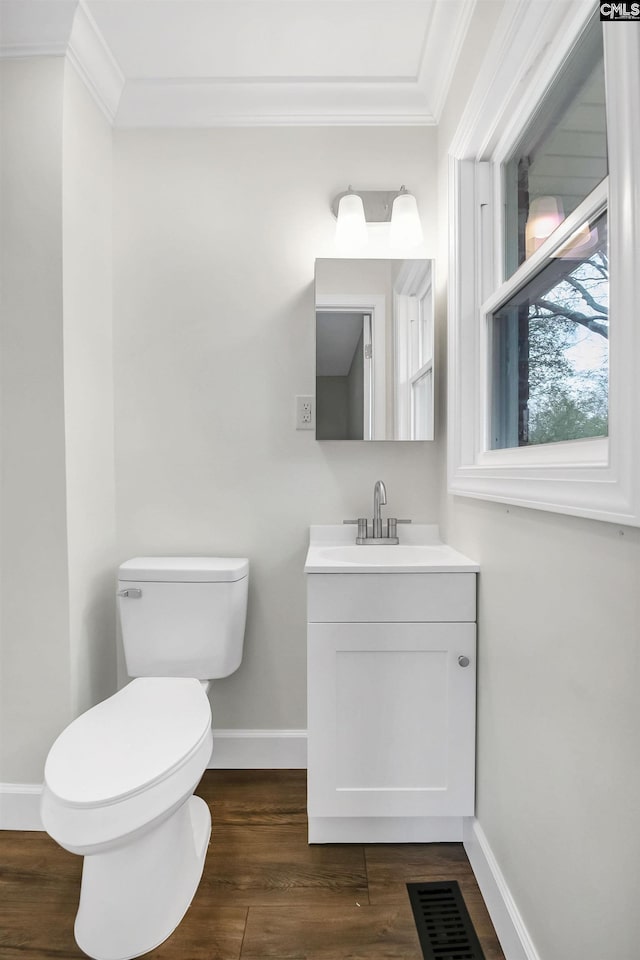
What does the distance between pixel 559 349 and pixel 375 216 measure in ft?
3.52

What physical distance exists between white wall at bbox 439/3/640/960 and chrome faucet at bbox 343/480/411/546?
51 cm

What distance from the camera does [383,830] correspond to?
1529mm

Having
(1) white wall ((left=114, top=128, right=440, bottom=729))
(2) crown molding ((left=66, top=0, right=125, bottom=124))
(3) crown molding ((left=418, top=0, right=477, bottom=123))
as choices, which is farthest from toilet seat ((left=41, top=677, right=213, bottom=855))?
(3) crown molding ((left=418, top=0, right=477, bottom=123))

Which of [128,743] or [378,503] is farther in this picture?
[378,503]

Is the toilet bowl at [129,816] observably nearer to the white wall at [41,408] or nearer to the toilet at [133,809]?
the toilet at [133,809]

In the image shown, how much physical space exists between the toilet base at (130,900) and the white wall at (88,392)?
1.87ft

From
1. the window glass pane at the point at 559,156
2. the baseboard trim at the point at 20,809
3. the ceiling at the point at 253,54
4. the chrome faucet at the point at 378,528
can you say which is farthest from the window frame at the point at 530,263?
the baseboard trim at the point at 20,809

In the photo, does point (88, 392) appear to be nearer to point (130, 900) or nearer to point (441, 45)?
point (130, 900)

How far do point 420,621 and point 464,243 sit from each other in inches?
43.6

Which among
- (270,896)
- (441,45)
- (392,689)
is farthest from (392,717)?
(441,45)

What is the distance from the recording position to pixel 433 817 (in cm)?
152

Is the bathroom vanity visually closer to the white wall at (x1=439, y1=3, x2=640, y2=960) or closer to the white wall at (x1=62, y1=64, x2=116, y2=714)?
the white wall at (x1=439, y1=3, x2=640, y2=960)

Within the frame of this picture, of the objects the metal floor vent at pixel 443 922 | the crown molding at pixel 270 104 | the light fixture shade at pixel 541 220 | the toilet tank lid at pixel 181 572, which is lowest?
Result: the metal floor vent at pixel 443 922

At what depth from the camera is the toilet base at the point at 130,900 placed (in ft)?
3.87
